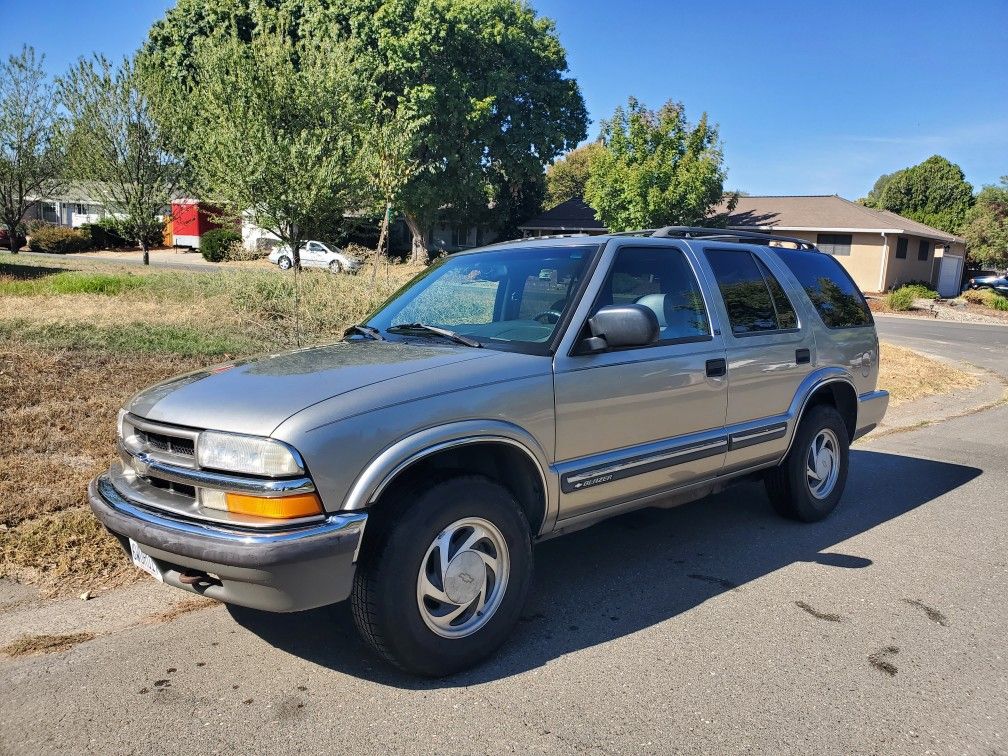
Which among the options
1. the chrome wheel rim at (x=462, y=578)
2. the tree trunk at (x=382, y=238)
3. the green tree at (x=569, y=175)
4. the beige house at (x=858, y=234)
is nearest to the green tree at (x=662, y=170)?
the beige house at (x=858, y=234)

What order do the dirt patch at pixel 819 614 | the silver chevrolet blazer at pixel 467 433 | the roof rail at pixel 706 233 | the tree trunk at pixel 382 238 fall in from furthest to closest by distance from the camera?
the tree trunk at pixel 382 238 → the roof rail at pixel 706 233 → the dirt patch at pixel 819 614 → the silver chevrolet blazer at pixel 467 433

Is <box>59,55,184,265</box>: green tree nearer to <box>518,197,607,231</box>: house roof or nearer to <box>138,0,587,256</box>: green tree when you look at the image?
<box>138,0,587,256</box>: green tree

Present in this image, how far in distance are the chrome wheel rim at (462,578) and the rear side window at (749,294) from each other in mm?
2177

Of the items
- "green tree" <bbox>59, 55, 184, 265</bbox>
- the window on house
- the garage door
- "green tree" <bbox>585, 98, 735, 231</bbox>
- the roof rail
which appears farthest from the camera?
the garage door

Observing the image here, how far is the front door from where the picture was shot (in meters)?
3.84

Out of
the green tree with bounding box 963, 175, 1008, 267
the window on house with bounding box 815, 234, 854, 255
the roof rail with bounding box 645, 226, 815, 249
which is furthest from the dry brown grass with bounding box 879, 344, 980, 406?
the green tree with bounding box 963, 175, 1008, 267

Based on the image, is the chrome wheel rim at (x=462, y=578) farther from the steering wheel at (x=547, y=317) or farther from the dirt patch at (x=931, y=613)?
the dirt patch at (x=931, y=613)

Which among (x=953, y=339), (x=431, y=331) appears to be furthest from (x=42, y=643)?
(x=953, y=339)

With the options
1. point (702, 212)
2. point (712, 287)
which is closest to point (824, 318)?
point (712, 287)

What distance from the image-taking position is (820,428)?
552 cm

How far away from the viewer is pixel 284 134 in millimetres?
13422

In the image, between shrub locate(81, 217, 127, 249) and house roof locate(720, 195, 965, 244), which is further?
shrub locate(81, 217, 127, 249)

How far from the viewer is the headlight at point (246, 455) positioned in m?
2.95

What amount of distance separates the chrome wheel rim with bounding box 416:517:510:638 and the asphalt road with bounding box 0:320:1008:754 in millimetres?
241
